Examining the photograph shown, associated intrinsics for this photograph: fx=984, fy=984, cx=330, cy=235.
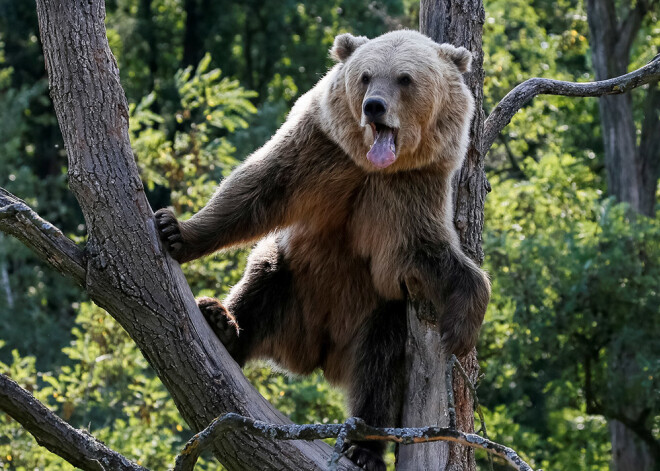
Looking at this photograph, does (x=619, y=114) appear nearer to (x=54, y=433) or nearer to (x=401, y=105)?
(x=401, y=105)

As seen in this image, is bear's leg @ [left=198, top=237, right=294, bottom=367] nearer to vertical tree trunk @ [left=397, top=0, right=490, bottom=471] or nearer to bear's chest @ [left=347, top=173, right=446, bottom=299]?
bear's chest @ [left=347, top=173, right=446, bottom=299]

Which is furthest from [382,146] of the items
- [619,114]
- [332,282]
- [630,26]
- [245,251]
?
[630,26]

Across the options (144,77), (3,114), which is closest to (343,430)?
(3,114)

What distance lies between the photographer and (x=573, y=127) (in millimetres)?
17547

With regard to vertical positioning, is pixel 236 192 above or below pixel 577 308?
below

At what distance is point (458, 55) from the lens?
514 centimetres

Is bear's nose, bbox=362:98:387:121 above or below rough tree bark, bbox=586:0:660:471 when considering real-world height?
below

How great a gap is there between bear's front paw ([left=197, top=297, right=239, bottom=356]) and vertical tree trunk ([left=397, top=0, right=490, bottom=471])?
89 centimetres

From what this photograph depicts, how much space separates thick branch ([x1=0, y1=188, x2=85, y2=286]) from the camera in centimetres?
381

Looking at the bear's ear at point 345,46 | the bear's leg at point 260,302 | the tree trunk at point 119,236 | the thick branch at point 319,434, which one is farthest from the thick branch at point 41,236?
the bear's ear at point 345,46

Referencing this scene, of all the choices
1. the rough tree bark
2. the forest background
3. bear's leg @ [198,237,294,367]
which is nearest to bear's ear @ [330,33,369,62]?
bear's leg @ [198,237,294,367]

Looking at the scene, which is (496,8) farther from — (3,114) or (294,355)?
(294,355)

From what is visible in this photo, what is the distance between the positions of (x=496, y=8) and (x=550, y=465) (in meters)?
10.1

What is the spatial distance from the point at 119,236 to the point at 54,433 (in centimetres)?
83
